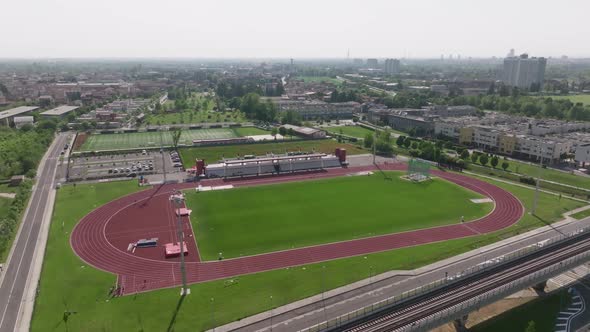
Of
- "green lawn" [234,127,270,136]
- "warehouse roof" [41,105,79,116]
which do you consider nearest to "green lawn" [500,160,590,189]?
"green lawn" [234,127,270,136]

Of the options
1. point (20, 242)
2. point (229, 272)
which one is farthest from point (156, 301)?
point (20, 242)

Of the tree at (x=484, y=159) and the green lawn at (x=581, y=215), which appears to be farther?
the tree at (x=484, y=159)

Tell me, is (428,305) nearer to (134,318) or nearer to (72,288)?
(134,318)

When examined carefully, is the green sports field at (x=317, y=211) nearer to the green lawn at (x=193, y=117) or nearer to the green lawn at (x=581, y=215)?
the green lawn at (x=581, y=215)

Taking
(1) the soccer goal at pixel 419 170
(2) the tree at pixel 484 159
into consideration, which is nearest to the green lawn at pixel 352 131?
(2) the tree at pixel 484 159

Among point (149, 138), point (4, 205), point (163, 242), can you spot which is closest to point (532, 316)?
point (163, 242)

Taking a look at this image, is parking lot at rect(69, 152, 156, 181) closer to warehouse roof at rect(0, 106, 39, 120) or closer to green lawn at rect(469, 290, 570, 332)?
warehouse roof at rect(0, 106, 39, 120)
